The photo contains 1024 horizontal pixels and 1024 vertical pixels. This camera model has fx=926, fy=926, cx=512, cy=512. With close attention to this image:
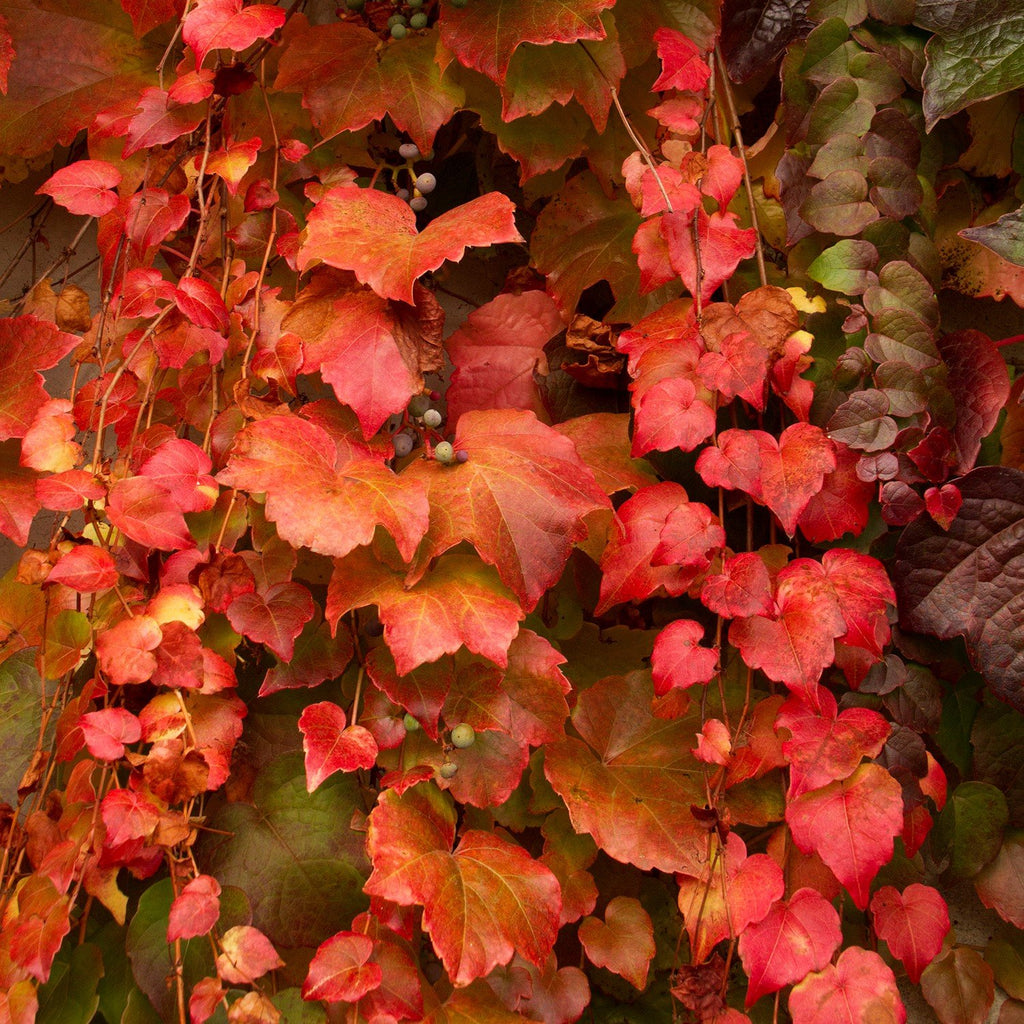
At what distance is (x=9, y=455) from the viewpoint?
90 centimetres

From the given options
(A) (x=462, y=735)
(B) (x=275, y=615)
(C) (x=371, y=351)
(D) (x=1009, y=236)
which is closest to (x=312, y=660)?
(B) (x=275, y=615)

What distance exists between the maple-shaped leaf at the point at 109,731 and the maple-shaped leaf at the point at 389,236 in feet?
1.35

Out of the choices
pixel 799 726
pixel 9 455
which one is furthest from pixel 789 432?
pixel 9 455

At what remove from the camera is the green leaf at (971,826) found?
0.88m

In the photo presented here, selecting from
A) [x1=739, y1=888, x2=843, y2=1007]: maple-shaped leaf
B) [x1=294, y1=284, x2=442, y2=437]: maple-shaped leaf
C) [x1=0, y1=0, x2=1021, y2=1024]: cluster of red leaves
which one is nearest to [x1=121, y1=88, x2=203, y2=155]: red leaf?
[x1=0, y1=0, x2=1021, y2=1024]: cluster of red leaves

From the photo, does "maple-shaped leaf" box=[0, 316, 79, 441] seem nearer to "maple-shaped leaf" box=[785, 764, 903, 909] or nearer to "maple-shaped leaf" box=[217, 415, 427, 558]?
"maple-shaped leaf" box=[217, 415, 427, 558]

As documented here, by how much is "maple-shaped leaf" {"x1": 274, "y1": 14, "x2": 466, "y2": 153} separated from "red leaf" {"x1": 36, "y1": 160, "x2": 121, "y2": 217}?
0.65 ft

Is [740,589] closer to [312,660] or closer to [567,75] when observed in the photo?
[312,660]

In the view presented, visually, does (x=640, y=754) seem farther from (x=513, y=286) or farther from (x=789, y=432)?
(x=513, y=286)

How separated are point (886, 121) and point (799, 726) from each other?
571 millimetres

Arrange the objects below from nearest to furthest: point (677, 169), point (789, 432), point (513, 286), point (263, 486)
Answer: point (263, 486) → point (789, 432) → point (677, 169) → point (513, 286)

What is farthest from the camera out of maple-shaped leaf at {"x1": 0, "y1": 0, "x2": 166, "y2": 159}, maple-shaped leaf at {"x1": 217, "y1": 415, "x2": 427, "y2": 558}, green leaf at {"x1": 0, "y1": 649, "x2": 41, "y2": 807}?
maple-shaped leaf at {"x1": 0, "y1": 0, "x2": 166, "y2": 159}

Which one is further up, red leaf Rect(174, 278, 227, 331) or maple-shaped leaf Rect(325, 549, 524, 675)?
red leaf Rect(174, 278, 227, 331)

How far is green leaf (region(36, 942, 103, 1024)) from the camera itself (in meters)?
0.85
